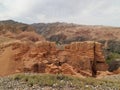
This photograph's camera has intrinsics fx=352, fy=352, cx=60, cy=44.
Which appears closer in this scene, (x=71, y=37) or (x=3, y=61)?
(x=3, y=61)

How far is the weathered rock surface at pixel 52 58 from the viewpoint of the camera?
136 feet

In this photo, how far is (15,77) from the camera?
22.0m

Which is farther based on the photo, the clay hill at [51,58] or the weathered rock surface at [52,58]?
the weathered rock surface at [52,58]

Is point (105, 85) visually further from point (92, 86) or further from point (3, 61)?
point (3, 61)

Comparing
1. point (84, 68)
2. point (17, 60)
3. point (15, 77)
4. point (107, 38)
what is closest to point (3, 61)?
point (17, 60)

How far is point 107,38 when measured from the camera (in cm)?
9700

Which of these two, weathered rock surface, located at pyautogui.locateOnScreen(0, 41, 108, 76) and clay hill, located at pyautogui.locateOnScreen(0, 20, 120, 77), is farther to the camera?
weathered rock surface, located at pyautogui.locateOnScreen(0, 41, 108, 76)

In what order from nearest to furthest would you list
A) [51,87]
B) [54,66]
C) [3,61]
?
[51,87], [54,66], [3,61]

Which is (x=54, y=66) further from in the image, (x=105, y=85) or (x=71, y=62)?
(x=105, y=85)

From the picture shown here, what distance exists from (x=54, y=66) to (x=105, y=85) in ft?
62.8

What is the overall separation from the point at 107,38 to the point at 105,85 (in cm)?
7665

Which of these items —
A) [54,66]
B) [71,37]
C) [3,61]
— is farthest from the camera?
[71,37]

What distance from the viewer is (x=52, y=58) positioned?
142 feet

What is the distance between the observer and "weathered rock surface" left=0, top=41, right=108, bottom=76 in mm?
41312
